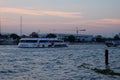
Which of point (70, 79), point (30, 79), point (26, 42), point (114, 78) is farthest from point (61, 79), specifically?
point (26, 42)

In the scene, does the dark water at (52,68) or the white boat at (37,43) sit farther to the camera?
the white boat at (37,43)

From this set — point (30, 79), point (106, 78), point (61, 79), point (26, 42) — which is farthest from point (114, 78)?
point (26, 42)

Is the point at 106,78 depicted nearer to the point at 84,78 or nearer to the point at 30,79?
the point at 84,78

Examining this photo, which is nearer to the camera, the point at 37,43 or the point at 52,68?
the point at 52,68

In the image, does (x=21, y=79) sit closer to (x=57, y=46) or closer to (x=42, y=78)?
(x=42, y=78)

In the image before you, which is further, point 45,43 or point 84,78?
point 45,43

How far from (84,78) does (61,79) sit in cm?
246

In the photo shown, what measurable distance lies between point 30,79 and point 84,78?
16.5 feet

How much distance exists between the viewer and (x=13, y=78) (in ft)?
97.3

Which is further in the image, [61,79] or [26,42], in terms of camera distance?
[26,42]

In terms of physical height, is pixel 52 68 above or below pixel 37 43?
below

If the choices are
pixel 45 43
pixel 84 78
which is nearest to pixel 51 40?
pixel 45 43

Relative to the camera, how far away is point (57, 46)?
141m

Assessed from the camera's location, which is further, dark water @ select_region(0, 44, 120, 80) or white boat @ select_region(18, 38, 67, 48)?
white boat @ select_region(18, 38, 67, 48)
